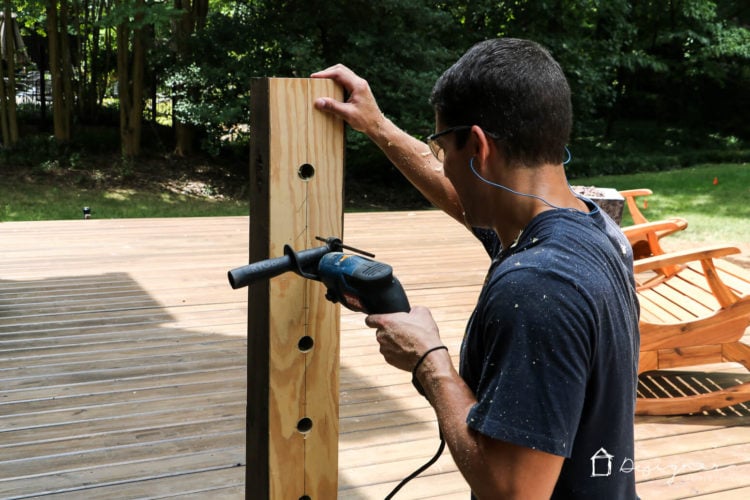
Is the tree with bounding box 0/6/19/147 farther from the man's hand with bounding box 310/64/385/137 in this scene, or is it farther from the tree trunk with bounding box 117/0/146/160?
the man's hand with bounding box 310/64/385/137

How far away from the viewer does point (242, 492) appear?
8.41 ft

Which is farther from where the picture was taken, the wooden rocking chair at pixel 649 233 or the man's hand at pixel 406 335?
the wooden rocking chair at pixel 649 233

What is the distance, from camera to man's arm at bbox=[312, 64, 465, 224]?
160cm


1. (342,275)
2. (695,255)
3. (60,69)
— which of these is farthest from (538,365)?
(60,69)

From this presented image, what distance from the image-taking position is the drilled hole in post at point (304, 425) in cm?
167

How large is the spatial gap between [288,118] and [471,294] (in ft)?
11.5

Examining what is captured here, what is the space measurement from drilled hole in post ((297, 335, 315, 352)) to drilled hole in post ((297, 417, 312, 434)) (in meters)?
0.15

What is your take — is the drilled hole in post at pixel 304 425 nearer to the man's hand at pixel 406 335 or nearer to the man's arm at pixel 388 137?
the man's hand at pixel 406 335

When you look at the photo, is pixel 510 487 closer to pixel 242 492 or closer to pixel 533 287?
pixel 533 287

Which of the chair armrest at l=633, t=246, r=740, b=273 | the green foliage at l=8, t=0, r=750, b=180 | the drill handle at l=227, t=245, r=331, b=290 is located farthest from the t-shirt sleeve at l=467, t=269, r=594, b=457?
the green foliage at l=8, t=0, r=750, b=180

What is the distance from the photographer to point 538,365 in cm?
104

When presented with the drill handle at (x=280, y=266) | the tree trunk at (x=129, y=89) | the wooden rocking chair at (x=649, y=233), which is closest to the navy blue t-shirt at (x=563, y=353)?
the drill handle at (x=280, y=266)

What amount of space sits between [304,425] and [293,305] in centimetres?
26

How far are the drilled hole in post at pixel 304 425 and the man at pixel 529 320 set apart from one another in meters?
0.43
